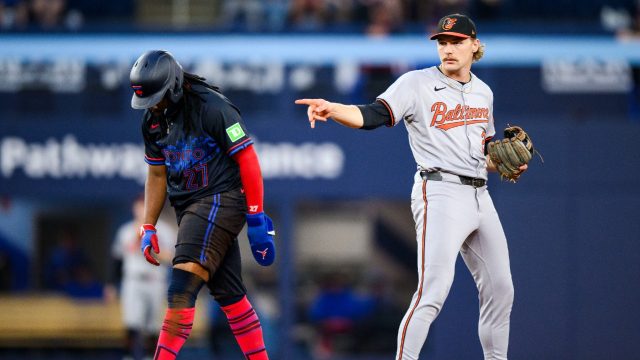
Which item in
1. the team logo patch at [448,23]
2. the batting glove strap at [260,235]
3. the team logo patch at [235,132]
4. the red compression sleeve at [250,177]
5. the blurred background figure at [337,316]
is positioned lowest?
the blurred background figure at [337,316]

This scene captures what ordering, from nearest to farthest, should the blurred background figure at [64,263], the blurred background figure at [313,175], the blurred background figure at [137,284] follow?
the blurred background figure at [313,175] → the blurred background figure at [137,284] → the blurred background figure at [64,263]

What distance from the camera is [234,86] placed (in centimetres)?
1070

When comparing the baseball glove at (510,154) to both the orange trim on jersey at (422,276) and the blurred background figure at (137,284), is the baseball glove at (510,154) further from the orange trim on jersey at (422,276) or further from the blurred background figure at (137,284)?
the blurred background figure at (137,284)

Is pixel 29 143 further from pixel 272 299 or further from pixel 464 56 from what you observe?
pixel 464 56

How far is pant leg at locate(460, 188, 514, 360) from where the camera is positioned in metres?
5.57

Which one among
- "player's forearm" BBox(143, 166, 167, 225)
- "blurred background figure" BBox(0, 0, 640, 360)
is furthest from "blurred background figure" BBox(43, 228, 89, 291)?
"player's forearm" BBox(143, 166, 167, 225)

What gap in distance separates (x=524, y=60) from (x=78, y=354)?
5.91 m

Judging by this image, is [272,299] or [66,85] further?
[272,299]

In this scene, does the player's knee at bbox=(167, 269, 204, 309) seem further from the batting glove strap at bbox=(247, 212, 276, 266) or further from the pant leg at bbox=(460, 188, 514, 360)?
the pant leg at bbox=(460, 188, 514, 360)

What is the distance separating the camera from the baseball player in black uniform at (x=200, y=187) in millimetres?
5355

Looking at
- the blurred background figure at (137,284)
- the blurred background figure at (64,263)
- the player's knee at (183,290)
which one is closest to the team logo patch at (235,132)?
the player's knee at (183,290)

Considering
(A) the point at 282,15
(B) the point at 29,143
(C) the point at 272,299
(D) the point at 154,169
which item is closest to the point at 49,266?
(B) the point at 29,143

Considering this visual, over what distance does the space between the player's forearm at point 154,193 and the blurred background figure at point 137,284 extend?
4480 mm

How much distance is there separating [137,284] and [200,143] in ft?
17.7
